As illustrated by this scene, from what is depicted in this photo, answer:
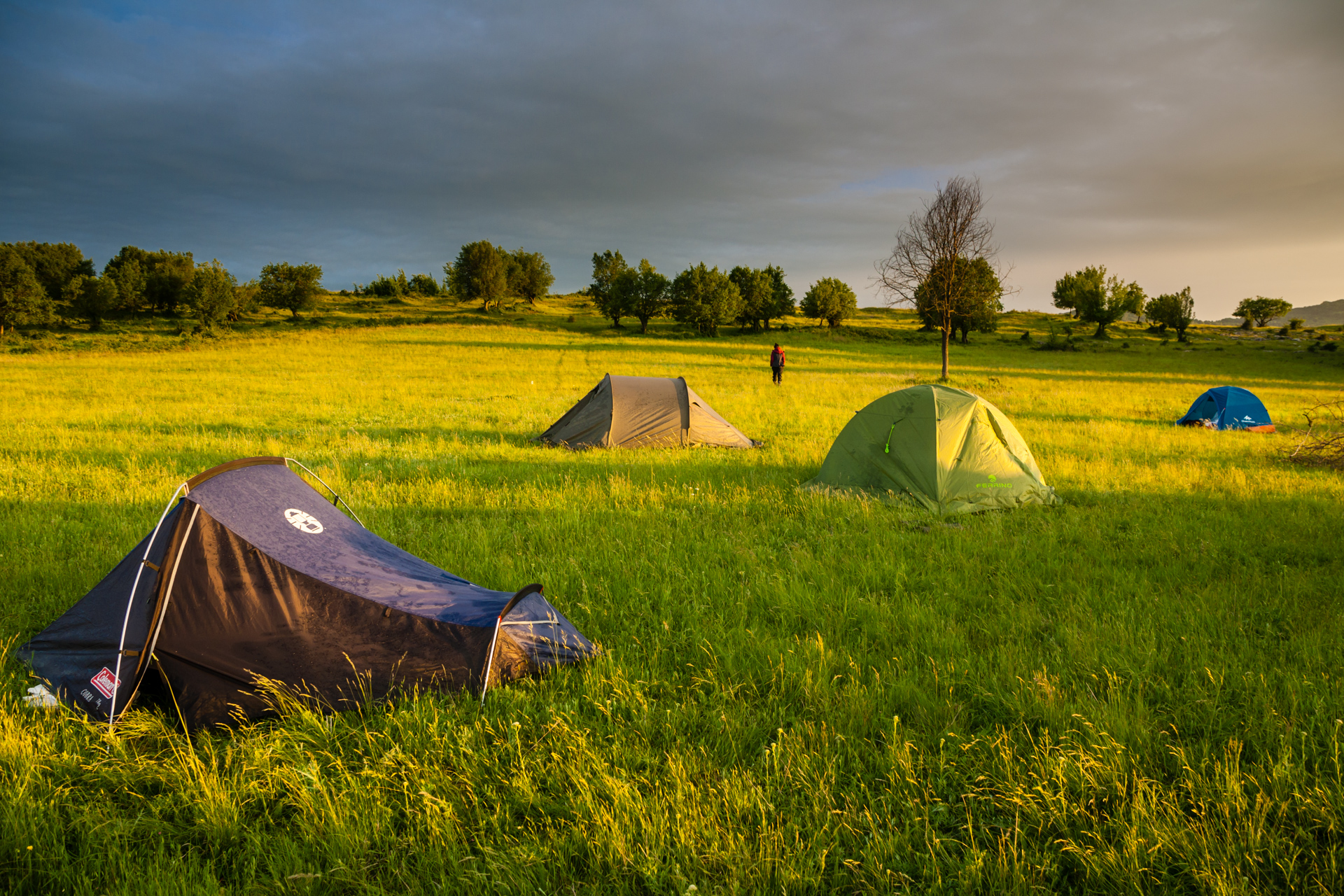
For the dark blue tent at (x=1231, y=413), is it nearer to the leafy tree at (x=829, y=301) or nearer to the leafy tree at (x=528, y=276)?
the leafy tree at (x=829, y=301)

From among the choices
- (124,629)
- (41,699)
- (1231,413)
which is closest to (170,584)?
(124,629)

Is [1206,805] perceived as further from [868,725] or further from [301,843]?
[301,843]

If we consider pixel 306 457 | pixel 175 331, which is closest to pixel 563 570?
pixel 306 457

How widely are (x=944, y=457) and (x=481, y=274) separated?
89.0 meters

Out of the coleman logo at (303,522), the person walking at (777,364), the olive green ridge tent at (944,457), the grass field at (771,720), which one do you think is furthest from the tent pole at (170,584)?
the person walking at (777,364)

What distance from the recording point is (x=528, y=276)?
9794 cm

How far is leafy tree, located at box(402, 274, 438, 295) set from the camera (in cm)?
11294

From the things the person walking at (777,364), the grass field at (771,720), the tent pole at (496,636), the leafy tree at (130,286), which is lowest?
the grass field at (771,720)

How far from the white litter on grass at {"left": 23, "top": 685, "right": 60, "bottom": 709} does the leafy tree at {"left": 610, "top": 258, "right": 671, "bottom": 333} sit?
6882 centimetres

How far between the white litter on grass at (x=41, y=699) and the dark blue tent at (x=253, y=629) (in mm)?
64

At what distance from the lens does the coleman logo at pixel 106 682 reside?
4.16 metres

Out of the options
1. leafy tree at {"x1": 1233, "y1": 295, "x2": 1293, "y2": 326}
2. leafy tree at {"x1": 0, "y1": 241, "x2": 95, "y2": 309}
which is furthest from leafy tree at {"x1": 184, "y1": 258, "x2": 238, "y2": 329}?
leafy tree at {"x1": 1233, "y1": 295, "x2": 1293, "y2": 326}

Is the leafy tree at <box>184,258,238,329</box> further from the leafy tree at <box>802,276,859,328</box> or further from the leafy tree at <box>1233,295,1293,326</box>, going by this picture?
the leafy tree at <box>1233,295,1293,326</box>

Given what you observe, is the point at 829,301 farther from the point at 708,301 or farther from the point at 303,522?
the point at 303,522
